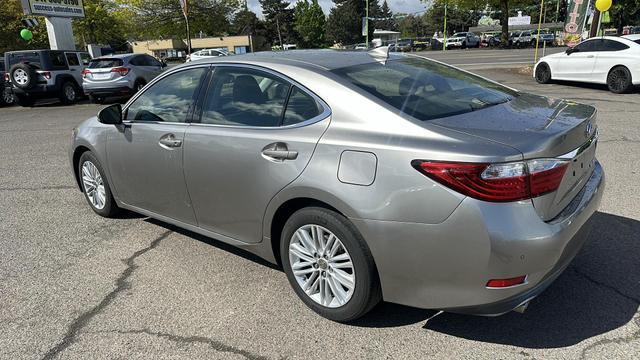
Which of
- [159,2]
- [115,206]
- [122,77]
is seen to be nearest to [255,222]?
[115,206]

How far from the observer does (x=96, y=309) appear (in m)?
3.32

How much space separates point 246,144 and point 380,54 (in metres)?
1.29

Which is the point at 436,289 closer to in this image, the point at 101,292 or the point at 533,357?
the point at 533,357

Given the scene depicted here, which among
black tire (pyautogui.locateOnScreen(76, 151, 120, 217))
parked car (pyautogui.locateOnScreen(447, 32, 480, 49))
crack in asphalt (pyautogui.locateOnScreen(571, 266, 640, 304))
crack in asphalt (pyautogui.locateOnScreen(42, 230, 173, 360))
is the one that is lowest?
parked car (pyautogui.locateOnScreen(447, 32, 480, 49))

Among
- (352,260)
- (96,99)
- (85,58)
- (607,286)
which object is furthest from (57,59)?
(607,286)

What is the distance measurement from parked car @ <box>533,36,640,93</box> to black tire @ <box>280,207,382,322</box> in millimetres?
12050

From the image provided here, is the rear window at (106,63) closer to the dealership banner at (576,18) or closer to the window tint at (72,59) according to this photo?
the window tint at (72,59)

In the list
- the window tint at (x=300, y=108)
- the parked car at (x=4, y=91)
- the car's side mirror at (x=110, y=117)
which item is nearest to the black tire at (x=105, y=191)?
the car's side mirror at (x=110, y=117)

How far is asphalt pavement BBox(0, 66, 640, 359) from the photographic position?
2779 mm

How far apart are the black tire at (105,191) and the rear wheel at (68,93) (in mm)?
13016

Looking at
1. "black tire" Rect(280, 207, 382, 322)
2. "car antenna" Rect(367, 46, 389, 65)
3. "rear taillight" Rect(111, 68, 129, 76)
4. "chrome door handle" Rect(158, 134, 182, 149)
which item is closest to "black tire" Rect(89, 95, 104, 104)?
"rear taillight" Rect(111, 68, 129, 76)

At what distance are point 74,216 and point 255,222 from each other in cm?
285

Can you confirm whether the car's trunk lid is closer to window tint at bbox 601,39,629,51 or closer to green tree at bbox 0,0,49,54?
window tint at bbox 601,39,629,51

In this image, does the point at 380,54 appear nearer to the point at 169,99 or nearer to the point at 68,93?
the point at 169,99
